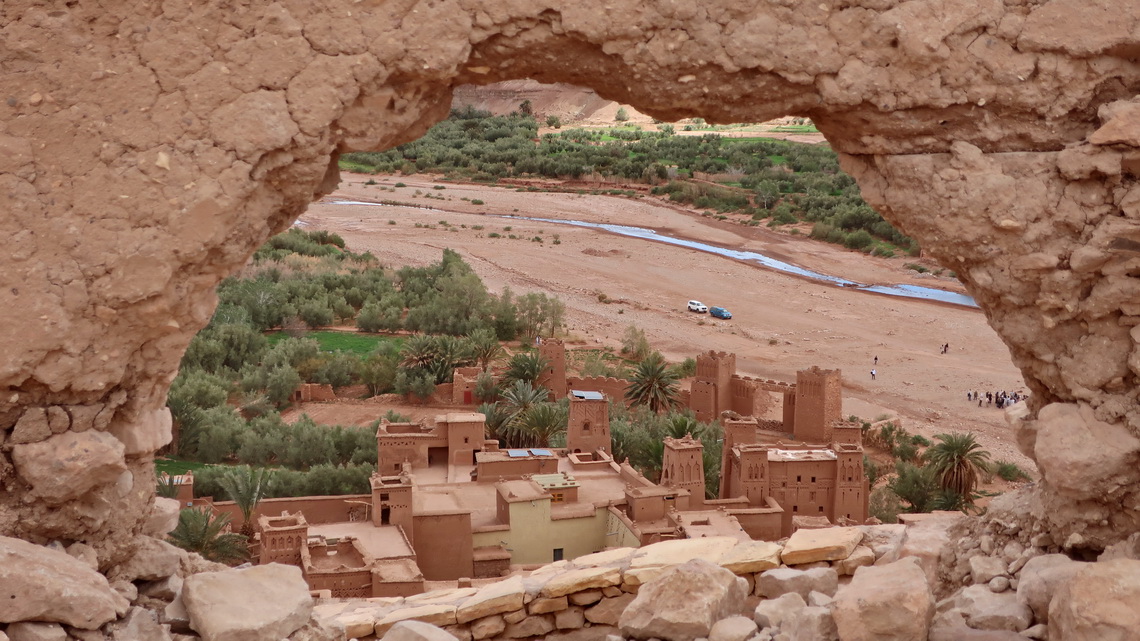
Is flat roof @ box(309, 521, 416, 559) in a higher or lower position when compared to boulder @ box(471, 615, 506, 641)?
lower

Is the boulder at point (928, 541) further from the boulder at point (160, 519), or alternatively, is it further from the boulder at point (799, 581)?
the boulder at point (160, 519)

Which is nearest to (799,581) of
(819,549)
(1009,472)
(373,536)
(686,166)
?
(819,549)

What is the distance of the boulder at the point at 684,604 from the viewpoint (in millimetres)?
4207

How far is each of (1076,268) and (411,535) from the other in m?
13.5

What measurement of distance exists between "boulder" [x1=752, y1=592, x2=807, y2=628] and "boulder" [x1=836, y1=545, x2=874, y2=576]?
0.66m

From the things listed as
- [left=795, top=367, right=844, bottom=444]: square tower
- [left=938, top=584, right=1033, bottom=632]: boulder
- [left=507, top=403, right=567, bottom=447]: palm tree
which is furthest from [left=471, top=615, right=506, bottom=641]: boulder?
[left=795, top=367, right=844, bottom=444]: square tower

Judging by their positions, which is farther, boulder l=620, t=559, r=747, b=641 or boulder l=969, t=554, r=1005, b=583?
boulder l=969, t=554, r=1005, b=583

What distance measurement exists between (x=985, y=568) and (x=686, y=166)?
195ft

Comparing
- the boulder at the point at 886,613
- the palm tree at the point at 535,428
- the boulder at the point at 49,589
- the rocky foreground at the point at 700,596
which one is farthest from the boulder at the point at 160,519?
the palm tree at the point at 535,428

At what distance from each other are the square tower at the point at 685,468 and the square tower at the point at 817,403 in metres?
7.45

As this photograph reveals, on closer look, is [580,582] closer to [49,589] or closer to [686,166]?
[49,589]

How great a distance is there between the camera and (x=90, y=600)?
3645 mm

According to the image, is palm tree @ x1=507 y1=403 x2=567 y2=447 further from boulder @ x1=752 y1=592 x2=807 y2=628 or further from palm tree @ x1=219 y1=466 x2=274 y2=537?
boulder @ x1=752 y1=592 x2=807 y2=628

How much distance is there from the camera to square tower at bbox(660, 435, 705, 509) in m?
19.0
